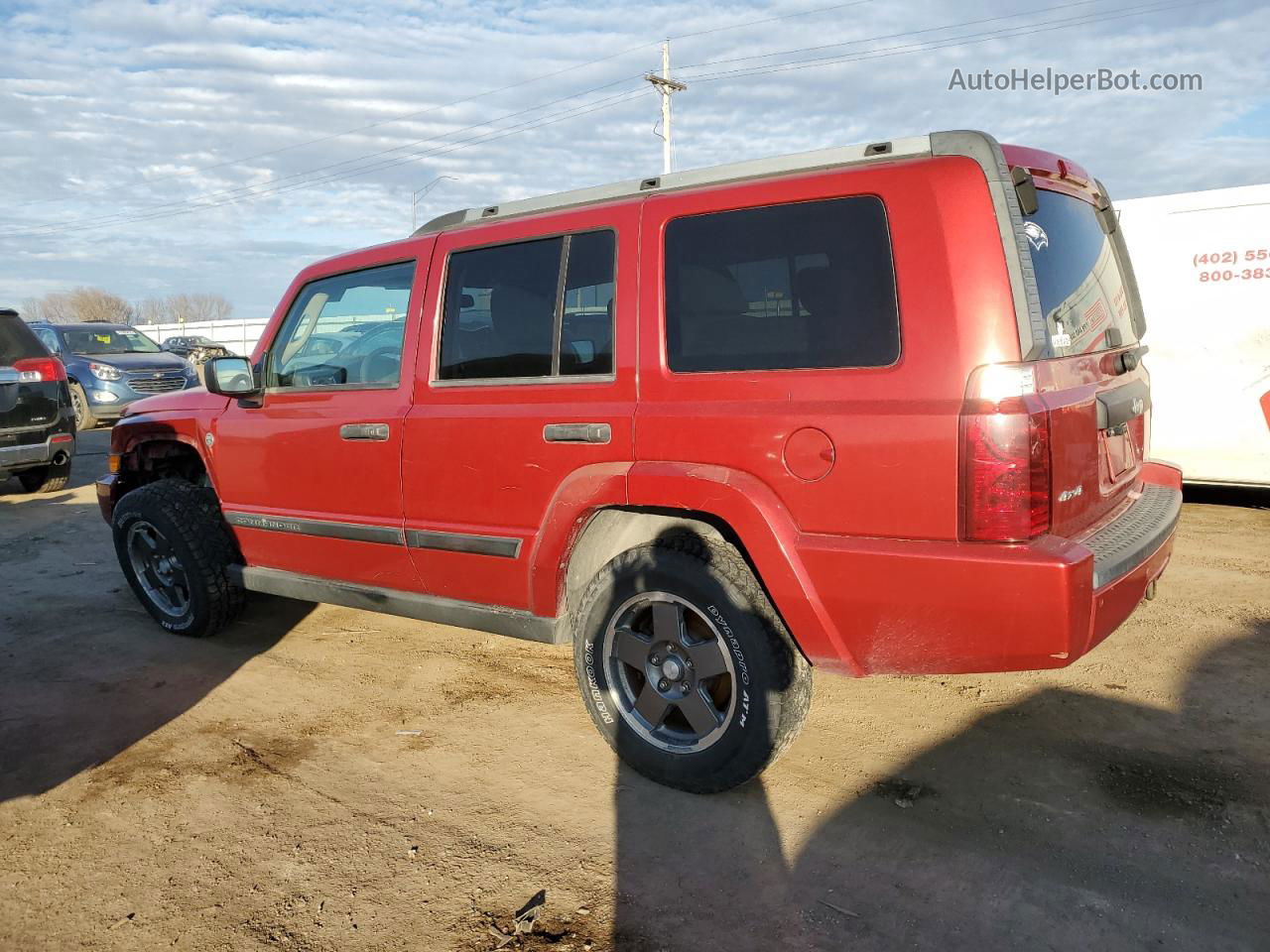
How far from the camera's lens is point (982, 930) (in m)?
2.34

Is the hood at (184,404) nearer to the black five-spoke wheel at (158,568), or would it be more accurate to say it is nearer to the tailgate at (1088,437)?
the black five-spoke wheel at (158,568)

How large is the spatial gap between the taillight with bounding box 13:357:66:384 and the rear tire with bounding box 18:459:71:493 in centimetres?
113

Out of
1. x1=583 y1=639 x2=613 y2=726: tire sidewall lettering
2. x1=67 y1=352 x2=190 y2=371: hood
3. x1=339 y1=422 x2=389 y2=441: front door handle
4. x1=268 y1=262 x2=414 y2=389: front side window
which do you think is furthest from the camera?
x1=67 y1=352 x2=190 y2=371: hood

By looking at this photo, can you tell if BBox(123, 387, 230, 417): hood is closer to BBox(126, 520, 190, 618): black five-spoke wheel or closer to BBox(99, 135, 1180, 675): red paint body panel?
BBox(126, 520, 190, 618): black five-spoke wheel

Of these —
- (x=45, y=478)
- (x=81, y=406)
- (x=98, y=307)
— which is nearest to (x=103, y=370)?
(x=81, y=406)

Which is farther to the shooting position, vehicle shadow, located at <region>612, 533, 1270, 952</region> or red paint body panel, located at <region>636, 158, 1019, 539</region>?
red paint body panel, located at <region>636, 158, 1019, 539</region>

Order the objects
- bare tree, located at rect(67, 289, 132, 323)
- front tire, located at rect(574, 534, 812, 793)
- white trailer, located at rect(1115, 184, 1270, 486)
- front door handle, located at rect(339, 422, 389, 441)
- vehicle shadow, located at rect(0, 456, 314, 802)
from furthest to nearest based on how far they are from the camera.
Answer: bare tree, located at rect(67, 289, 132, 323)
white trailer, located at rect(1115, 184, 1270, 486)
front door handle, located at rect(339, 422, 389, 441)
vehicle shadow, located at rect(0, 456, 314, 802)
front tire, located at rect(574, 534, 812, 793)

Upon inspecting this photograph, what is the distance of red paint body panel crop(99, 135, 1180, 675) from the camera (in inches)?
97.7

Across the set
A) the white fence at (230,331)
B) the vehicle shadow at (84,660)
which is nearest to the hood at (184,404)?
the vehicle shadow at (84,660)

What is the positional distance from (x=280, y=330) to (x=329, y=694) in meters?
1.72

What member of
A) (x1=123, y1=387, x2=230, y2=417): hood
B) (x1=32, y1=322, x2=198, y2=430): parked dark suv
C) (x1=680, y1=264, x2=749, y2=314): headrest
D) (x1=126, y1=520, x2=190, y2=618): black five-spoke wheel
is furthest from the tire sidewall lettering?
(x1=32, y1=322, x2=198, y2=430): parked dark suv

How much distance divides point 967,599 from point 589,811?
1.41 m

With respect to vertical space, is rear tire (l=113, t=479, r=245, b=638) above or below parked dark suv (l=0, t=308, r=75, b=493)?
below

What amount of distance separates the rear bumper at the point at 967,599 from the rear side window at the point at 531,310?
1.13m
